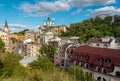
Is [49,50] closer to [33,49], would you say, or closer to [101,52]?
[101,52]

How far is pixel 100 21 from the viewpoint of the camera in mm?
99250

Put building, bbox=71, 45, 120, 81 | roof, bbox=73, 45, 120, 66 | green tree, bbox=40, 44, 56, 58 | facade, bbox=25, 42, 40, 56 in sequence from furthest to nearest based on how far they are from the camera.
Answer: facade, bbox=25, 42, 40, 56, green tree, bbox=40, 44, 56, 58, roof, bbox=73, 45, 120, 66, building, bbox=71, 45, 120, 81

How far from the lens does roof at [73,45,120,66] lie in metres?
27.3

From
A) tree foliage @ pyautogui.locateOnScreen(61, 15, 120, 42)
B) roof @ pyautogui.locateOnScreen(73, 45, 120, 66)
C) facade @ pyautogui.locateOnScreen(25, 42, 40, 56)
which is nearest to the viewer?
roof @ pyautogui.locateOnScreen(73, 45, 120, 66)

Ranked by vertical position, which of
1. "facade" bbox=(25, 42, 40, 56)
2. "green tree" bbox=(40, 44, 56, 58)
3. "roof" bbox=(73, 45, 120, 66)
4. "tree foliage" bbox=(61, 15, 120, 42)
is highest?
"tree foliage" bbox=(61, 15, 120, 42)

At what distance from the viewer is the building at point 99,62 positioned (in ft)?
88.9

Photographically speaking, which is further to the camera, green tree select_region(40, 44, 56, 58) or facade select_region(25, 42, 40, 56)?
facade select_region(25, 42, 40, 56)

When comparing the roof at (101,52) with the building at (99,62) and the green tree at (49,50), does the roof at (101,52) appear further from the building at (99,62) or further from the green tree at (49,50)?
the green tree at (49,50)

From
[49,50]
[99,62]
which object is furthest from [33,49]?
[99,62]

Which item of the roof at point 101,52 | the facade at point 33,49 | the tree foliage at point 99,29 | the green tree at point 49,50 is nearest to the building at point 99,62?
the roof at point 101,52

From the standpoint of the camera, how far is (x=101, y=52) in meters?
31.0

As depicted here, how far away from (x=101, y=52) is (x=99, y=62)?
1.66m

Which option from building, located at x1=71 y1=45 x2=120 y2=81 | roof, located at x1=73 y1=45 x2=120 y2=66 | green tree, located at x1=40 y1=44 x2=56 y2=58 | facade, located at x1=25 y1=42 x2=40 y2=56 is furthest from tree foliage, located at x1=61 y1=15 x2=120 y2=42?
building, located at x1=71 y1=45 x2=120 y2=81

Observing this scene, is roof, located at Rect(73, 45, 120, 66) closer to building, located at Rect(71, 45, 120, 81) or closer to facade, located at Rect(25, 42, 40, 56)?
building, located at Rect(71, 45, 120, 81)
